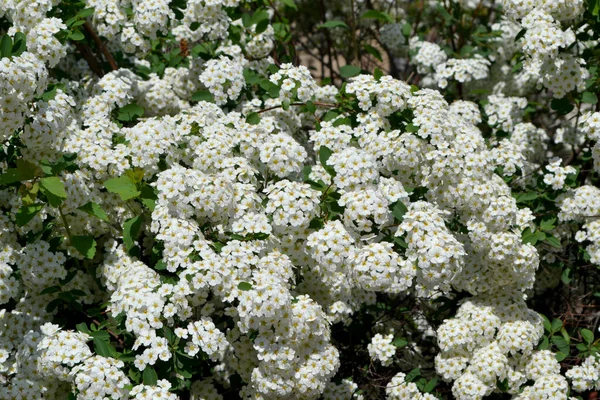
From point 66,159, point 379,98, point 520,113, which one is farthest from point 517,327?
point 66,159

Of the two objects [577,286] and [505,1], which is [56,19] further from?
[577,286]

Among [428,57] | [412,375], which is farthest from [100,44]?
[412,375]

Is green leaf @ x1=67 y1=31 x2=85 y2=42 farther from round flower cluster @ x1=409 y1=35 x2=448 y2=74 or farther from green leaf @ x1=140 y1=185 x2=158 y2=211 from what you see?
round flower cluster @ x1=409 y1=35 x2=448 y2=74

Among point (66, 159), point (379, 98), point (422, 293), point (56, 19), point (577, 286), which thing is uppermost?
point (56, 19)

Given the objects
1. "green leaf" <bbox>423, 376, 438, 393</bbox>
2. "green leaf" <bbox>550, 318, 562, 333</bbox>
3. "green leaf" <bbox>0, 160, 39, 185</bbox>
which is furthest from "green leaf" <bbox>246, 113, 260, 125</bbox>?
"green leaf" <bbox>550, 318, 562, 333</bbox>

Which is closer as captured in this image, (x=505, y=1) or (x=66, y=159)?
(x=66, y=159)

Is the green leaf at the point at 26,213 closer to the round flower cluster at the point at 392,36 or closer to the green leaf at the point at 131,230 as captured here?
the green leaf at the point at 131,230
